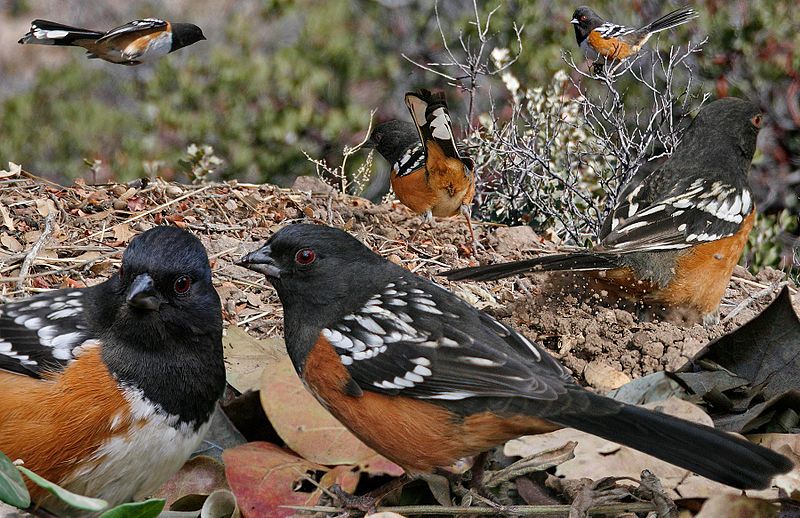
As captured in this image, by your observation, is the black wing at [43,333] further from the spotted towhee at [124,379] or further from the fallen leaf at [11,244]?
the fallen leaf at [11,244]

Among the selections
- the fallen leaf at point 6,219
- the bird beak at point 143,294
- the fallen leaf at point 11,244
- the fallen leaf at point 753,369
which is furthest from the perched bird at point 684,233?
the fallen leaf at point 6,219

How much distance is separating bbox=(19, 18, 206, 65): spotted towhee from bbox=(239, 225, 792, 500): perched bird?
3.39 metres

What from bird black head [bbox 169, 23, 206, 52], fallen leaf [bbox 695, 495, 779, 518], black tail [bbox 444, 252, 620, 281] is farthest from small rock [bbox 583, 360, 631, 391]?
bird black head [bbox 169, 23, 206, 52]

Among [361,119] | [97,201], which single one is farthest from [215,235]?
[361,119]

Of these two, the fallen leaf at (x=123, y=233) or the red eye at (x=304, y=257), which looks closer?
the red eye at (x=304, y=257)

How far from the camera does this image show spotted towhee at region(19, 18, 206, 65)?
18.3 feet

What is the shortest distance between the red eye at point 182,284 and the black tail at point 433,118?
2903 millimetres

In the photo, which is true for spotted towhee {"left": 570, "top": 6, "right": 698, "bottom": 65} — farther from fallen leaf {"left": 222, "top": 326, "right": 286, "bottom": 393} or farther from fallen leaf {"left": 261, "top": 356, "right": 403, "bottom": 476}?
fallen leaf {"left": 261, "top": 356, "right": 403, "bottom": 476}

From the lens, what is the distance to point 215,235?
13.7ft

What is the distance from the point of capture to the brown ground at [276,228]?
343cm

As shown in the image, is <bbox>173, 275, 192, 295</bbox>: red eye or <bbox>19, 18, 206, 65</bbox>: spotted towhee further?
<bbox>19, 18, 206, 65</bbox>: spotted towhee

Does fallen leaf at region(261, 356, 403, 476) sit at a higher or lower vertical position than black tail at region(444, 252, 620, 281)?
higher

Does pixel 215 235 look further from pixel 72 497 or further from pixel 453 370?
pixel 72 497

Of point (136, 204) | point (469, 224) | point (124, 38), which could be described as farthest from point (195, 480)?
point (124, 38)
